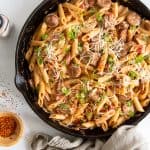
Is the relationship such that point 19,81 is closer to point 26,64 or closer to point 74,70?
Result: point 26,64

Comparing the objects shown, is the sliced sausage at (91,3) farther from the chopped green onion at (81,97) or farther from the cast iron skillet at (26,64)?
the chopped green onion at (81,97)

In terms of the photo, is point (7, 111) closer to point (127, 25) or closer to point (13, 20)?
point (13, 20)

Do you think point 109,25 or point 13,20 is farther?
point 13,20

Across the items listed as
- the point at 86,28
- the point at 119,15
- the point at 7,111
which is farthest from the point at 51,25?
the point at 7,111

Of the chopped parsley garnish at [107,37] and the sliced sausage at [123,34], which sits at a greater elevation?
the chopped parsley garnish at [107,37]

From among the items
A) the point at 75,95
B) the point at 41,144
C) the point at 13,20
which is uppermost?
the point at 13,20

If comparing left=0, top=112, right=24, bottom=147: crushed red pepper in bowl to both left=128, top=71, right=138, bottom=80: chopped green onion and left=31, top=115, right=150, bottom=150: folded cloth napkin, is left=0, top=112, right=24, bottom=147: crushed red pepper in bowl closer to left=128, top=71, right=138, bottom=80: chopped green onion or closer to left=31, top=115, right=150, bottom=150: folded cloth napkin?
left=31, top=115, right=150, bottom=150: folded cloth napkin

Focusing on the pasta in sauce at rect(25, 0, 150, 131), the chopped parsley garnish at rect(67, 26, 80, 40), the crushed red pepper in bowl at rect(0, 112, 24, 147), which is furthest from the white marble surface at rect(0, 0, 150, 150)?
the chopped parsley garnish at rect(67, 26, 80, 40)

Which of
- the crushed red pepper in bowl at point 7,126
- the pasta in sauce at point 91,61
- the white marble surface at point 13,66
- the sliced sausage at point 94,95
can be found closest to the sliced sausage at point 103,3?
the pasta in sauce at point 91,61
